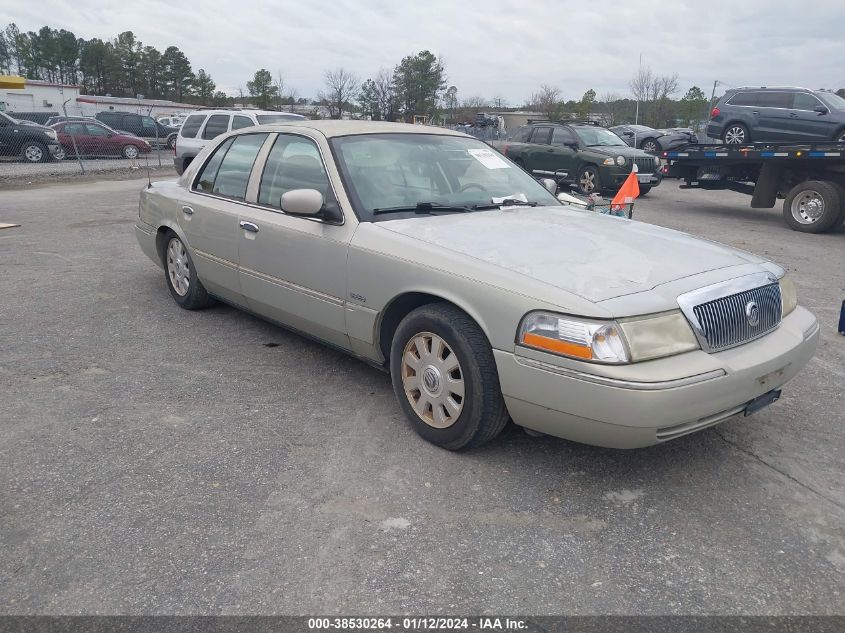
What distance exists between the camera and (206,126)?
1590 centimetres

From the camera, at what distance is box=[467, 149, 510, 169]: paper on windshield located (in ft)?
15.1

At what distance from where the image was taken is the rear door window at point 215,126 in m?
15.8

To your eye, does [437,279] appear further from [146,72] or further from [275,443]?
[146,72]

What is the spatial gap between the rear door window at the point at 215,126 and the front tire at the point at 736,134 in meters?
11.5

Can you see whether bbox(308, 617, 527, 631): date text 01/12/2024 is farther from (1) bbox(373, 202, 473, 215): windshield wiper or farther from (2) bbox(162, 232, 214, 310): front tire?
(2) bbox(162, 232, 214, 310): front tire

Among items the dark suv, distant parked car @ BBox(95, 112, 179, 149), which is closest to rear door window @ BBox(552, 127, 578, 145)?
the dark suv

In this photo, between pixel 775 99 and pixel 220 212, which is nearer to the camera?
pixel 220 212

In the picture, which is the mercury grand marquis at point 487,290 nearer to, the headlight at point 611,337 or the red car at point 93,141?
the headlight at point 611,337

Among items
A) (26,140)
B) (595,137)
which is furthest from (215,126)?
(26,140)

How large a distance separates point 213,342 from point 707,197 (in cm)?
1529

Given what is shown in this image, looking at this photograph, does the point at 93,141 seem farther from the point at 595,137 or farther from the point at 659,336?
the point at 659,336

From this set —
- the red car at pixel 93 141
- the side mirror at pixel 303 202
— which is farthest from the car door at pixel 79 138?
the side mirror at pixel 303 202

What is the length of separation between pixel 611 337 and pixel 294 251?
211 cm

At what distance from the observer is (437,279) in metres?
3.28
